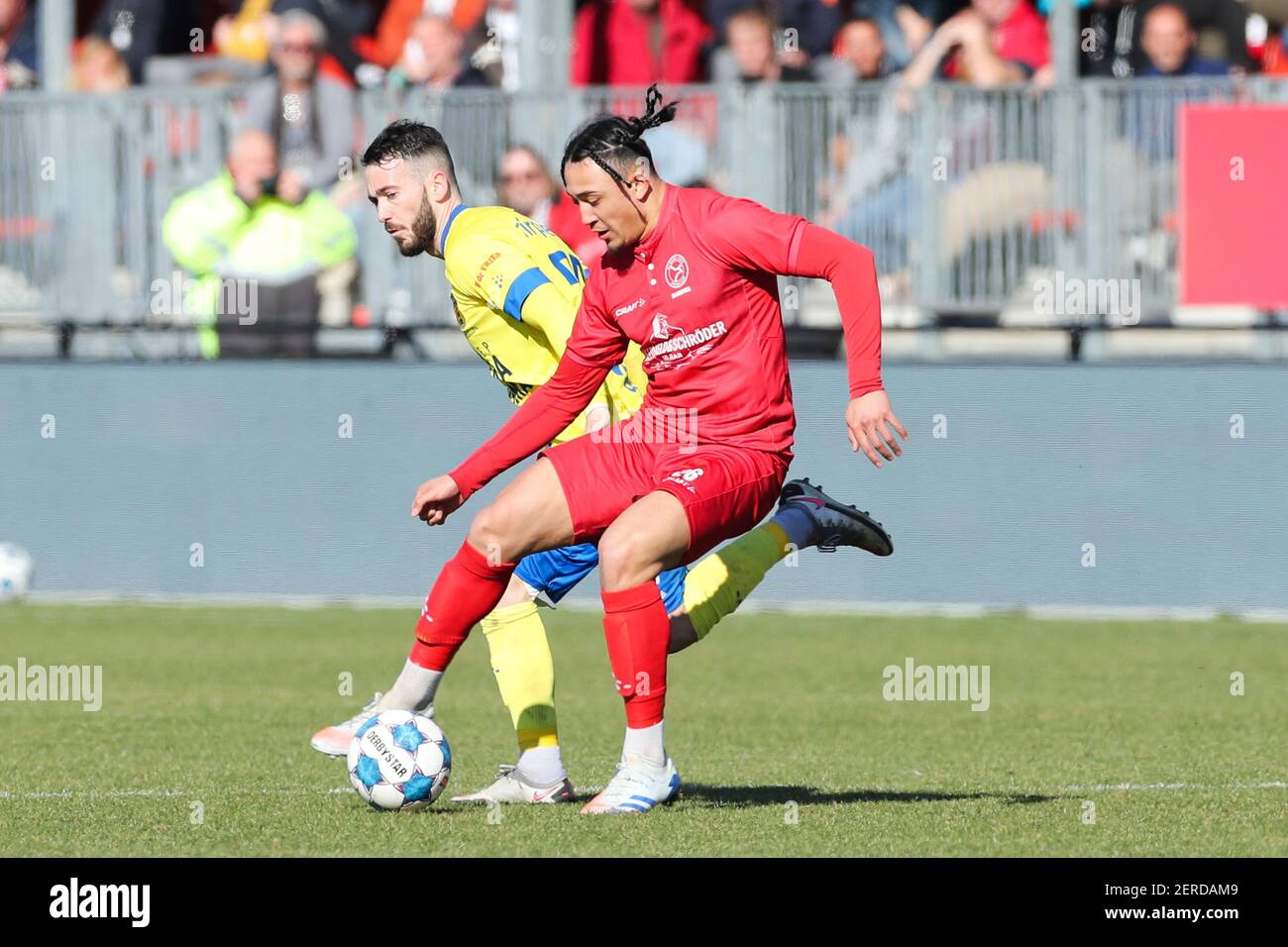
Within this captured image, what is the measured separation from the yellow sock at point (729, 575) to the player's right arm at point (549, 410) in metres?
0.80

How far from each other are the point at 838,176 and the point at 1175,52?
2.29 m

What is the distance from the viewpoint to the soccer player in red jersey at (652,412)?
24.7 ft

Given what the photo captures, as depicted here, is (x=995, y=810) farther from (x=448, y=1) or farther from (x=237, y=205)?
(x=448, y=1)

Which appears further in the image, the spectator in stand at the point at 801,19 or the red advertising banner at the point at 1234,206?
the spectator in stand at the point at 801,19

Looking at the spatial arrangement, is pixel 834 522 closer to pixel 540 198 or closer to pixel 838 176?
pixel 838 176

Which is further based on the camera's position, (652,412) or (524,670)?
(524,670)

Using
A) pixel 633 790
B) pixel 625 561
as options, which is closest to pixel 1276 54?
pixel 625 561

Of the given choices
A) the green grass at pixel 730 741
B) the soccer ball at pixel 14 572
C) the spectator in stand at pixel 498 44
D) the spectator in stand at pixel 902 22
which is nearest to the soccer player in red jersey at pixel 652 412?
the green grass at pixel 730 741

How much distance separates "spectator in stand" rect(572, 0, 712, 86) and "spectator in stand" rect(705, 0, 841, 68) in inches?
9.3

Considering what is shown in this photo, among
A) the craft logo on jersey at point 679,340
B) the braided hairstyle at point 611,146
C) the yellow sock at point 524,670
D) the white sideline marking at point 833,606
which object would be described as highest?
the braided hairstyle at point 611,146

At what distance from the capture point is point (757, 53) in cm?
1573

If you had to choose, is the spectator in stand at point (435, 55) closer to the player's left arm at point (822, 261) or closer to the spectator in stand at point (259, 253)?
the spectator in stand at point (259, 253)

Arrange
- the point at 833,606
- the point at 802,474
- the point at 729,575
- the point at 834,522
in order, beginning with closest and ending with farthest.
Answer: the point at 729,575 → the point at 834,522 → the point at 802,474 → the point at 833,606

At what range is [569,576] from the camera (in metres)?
8.35
